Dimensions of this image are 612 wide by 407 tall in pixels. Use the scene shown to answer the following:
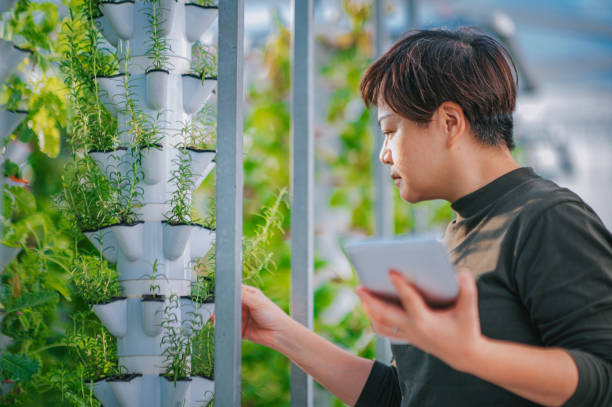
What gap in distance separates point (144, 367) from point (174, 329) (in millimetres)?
77

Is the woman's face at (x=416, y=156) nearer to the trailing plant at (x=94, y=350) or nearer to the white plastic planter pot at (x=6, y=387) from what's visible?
the trailing plant at (x=94, y=350)

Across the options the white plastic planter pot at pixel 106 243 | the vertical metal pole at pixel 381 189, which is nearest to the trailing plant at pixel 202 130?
the white plastic planter pot at pixel 106 243

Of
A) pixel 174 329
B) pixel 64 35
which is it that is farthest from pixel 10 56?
pixel 174 329

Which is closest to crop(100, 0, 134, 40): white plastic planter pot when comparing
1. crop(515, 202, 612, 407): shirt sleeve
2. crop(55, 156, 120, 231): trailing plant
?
crop(55, 156, 120, 231): trailing plant

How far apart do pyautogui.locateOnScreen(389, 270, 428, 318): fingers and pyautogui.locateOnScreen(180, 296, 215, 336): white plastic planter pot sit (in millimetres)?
414

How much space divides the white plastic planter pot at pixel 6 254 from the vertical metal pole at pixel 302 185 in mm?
534

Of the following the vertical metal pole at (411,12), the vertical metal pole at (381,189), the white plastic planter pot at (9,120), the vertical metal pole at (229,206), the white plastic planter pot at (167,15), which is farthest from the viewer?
the vertical metal pole at (411,12)

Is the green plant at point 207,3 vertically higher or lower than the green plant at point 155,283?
higher

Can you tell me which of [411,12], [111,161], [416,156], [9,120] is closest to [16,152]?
[9,120]

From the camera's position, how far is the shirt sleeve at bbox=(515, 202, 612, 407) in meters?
0.71

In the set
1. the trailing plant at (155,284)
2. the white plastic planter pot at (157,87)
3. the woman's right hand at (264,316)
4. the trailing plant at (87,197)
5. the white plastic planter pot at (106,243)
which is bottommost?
the woman's right hand at (264,316)

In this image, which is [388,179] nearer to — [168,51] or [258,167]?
[258,167]

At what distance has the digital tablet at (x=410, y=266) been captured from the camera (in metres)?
0.65

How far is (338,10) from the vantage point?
106 inches
